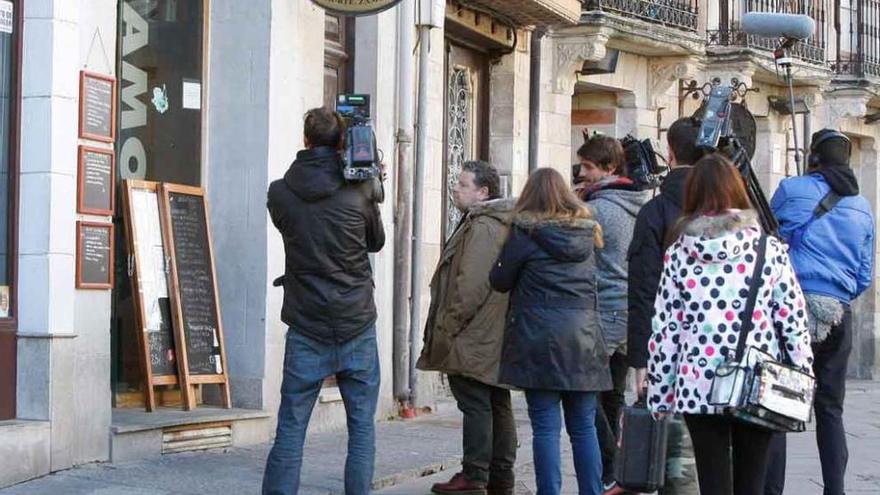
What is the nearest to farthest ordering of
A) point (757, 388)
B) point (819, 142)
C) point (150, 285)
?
1. point (757, 388)
2. point (819, 142)
3. point (150, 285)

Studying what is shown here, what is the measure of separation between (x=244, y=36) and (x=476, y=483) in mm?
3906

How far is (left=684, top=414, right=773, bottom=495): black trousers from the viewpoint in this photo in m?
6.75

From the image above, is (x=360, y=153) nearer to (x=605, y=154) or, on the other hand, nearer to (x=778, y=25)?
(x=605, y=154)

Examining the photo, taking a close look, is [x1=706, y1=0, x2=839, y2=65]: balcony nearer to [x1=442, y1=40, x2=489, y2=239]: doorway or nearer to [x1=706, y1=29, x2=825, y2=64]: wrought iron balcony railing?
[x1=706, y1=29, x2=825, y2=64]: wrought iron balcony railing

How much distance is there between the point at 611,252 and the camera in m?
9.59

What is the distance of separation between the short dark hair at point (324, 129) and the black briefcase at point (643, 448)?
211 cm

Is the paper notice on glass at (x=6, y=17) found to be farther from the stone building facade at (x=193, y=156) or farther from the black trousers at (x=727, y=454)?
the black trousers at (x=727, y=454)

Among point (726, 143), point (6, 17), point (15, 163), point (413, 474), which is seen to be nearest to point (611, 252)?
point (726, 143)

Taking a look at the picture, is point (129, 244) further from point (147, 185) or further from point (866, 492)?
point (866, 492)

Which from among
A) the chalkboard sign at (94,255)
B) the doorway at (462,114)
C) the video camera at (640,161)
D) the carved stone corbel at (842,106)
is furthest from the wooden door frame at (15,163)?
the carved stone corbel at (842,106)

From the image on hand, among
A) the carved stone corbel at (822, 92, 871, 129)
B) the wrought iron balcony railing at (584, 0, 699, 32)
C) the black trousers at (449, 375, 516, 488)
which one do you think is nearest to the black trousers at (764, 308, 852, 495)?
the black trousers at (449, 375, 516, 488)

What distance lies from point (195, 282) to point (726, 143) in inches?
180

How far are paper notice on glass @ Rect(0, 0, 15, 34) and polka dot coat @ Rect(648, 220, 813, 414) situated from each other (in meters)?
4.36

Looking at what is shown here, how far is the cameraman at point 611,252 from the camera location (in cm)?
946
